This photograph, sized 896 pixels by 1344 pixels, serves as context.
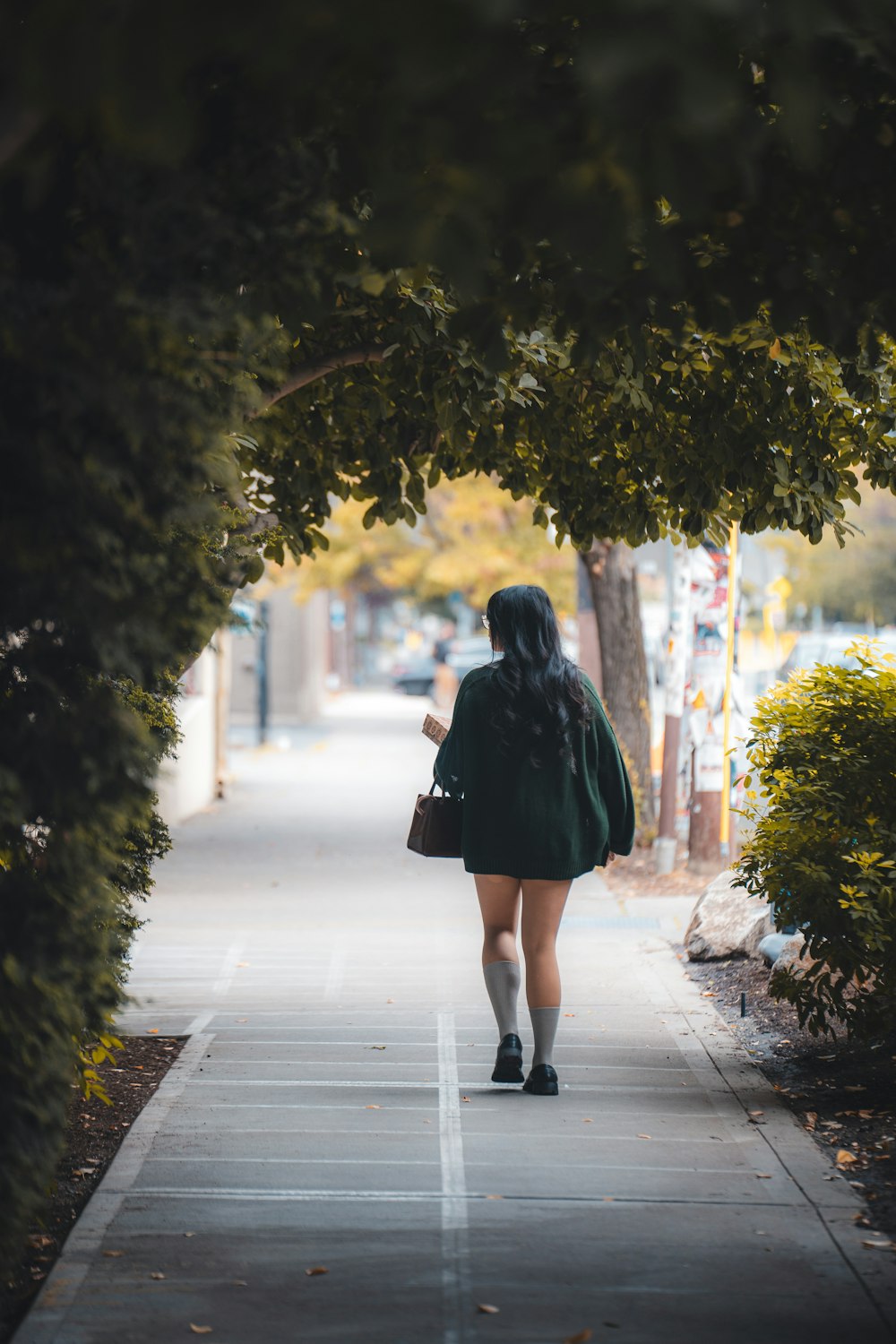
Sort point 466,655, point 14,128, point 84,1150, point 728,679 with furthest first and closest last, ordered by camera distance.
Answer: point 466,655
point 728,679
point 84,1150
point 14,128

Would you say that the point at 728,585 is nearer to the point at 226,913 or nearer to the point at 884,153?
the point at 226,913

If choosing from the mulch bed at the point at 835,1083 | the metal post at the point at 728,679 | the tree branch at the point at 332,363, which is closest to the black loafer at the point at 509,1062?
the mulch bed at the point at 835,1083

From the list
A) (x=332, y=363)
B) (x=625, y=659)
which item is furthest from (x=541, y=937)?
(x=625, y=659)

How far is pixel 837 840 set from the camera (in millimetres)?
5969

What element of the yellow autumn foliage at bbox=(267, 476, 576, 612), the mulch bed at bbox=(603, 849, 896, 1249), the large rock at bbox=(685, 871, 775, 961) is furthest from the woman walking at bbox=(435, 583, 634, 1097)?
the yellow autumn foliage at bbox=(267, 476, 576, 612)

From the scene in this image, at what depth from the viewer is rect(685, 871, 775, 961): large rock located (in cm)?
872

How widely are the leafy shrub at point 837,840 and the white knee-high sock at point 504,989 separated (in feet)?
3.27

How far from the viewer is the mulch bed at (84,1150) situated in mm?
4086

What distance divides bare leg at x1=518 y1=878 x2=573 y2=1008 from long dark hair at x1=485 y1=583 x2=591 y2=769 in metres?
0.46

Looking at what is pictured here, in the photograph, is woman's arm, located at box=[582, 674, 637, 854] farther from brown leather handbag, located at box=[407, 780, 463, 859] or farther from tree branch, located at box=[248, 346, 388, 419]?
tree branch, located at box=[248, 346, 388, 419]

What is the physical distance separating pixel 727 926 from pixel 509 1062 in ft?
10.3

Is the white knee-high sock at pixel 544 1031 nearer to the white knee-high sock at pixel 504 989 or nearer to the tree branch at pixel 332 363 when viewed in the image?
the white knee-high sock at pixel 504 989

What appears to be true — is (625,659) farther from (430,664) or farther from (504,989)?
(430,664)

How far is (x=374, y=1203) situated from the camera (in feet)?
15.2
